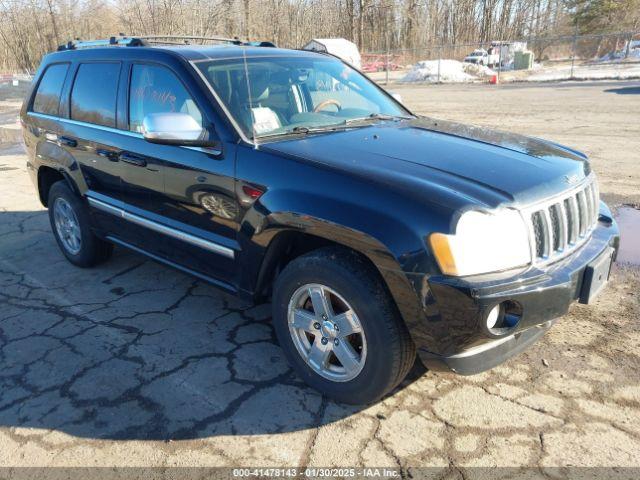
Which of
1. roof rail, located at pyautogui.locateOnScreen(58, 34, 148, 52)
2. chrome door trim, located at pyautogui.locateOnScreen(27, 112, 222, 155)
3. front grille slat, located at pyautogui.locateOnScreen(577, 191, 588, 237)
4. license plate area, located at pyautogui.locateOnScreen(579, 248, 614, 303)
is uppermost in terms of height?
roof rail, located at pyautogui.locateOnScreen(58, 34, 148, 52)

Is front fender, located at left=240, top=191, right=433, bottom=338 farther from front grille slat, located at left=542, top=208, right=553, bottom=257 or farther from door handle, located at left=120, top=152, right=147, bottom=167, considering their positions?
door handle, located at left=120, top=152, right=147, bottom=167

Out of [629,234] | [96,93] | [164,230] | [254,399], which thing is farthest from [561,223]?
[96,93]

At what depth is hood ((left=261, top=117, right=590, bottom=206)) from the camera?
2520 mm

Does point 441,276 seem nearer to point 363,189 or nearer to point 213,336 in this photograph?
point 363,189

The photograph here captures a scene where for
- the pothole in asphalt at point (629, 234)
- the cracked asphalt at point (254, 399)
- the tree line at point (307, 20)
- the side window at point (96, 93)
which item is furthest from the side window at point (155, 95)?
the tree line at point (307, 20)

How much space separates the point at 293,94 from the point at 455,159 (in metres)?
1.32

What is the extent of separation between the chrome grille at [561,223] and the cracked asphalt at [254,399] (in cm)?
84

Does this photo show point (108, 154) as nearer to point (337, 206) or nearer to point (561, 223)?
point (337, 206)

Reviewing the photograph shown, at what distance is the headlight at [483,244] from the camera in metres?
2.26

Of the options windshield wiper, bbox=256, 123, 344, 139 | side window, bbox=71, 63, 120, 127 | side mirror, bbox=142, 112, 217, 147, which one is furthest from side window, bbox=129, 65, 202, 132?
windshield wiper, bbox=256, 123, 344, 139

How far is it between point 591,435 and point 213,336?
2299 millimetres

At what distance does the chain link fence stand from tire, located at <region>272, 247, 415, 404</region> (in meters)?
26.5

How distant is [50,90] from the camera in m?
4.75

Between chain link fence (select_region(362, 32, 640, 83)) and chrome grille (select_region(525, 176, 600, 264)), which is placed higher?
chrome grille (select_region(525, 176, 600, 264))
